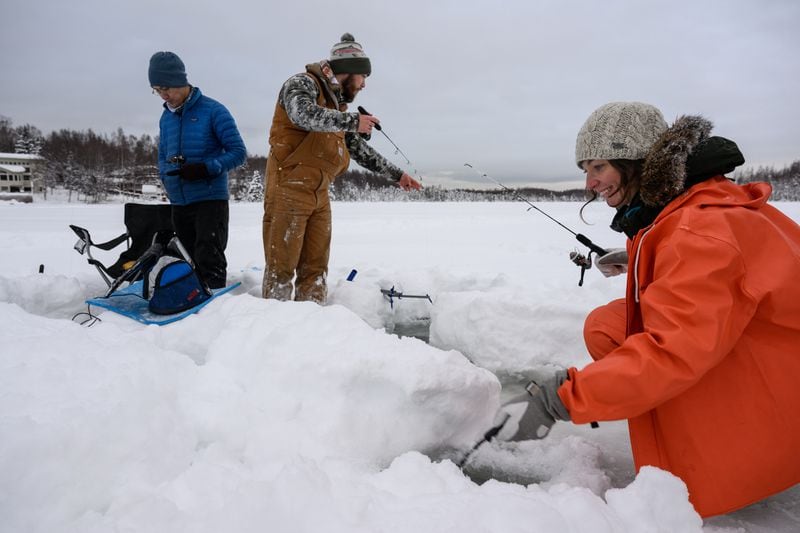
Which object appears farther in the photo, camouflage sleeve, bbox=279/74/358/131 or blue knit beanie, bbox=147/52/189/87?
blue knit beanie, bbox=147/52/189/87

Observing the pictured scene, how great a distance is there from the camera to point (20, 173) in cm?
5847

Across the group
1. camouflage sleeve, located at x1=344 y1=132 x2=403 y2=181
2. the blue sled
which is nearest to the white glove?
camouflage sleeve, located at x1=344 y1=132 x2=403 y2=181

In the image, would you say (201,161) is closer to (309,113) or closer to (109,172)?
(309,113)

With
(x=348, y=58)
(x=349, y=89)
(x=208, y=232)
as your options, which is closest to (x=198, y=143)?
(x=208, y=232)

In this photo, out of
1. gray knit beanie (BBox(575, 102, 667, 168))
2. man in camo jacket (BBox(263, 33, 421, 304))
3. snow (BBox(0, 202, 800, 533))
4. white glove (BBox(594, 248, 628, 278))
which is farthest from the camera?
man in camo jacket (BBox(263, 33, 421, 304))

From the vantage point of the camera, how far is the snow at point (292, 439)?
104 centimetres

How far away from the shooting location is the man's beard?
3.26 m

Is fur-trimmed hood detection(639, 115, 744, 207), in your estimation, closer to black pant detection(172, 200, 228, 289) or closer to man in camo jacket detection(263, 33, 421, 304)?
man in camo jacket detection(263, 33, 421, 304)

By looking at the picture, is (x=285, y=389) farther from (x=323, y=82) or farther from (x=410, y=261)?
(x=410, y=261)

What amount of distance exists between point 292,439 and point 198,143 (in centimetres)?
312

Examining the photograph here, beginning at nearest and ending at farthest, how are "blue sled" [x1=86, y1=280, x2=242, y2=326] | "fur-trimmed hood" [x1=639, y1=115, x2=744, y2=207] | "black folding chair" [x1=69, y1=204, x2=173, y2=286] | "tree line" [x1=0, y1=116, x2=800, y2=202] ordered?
"fur-trimmed hood" [x1=639, y1=115, x2=744, y2=207] < "blue sled" [x1=86, y1=280, x2=242, y2=326] < "black folding chair" [x1=69, y1=204, x2=173, y2=286] < "tree line" [x1=0, y1=116, x2=800, y2=202]

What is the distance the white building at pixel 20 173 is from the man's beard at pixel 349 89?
73.3 meters

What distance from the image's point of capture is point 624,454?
5.91ft

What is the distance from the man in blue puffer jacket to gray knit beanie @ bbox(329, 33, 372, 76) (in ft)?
3.96
